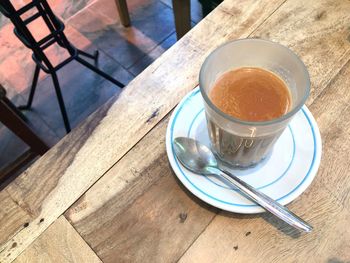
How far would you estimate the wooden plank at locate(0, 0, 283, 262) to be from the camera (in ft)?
1.58

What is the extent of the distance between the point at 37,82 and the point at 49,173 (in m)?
1.12

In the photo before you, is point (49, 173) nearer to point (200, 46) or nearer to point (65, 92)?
point (200, 46)

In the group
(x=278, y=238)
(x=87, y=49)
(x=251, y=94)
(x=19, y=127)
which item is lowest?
(x=87, y=49)

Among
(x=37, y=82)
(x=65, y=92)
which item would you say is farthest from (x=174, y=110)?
(x=37, y=82)

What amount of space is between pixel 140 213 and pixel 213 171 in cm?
12

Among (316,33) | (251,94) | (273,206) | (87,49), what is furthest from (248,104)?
(87,49)

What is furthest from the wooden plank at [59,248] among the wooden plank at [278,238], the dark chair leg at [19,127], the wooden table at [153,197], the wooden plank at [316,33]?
the dark chair leg at [19,127]

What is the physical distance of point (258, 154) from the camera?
1.52 ft

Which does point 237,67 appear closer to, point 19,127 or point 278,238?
point 278,238

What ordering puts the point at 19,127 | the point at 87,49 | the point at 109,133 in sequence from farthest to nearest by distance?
the point at 87,49, the point at 19,127, the point at 109,133

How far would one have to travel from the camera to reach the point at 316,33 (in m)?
0.62

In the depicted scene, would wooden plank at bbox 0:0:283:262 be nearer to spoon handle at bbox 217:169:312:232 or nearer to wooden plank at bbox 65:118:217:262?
wooden plank at bbox 65:118:217:262

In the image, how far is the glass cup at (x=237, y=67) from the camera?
396 mm

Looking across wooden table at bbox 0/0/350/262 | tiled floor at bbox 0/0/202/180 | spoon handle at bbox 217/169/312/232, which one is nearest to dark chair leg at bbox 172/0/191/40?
tiled floor at bbox 0/0/202/180
